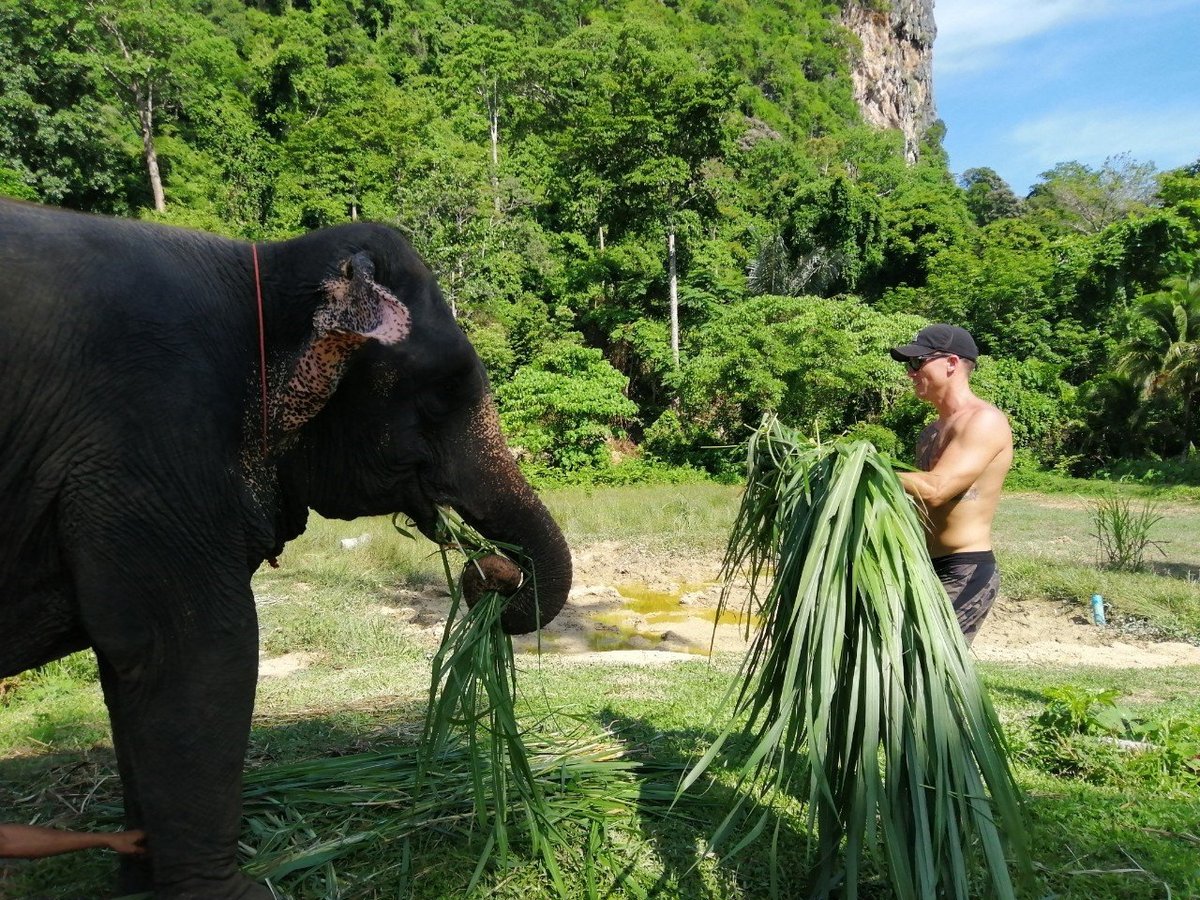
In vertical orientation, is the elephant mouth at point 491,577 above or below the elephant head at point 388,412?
below

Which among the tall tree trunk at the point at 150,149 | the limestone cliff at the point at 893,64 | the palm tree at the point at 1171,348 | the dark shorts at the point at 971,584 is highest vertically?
the limestone cliff at the point at 893,64

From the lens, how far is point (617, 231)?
112 feet

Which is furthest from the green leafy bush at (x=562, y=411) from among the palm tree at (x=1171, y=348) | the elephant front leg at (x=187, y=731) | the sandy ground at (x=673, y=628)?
the elephant front leg at (x=187, y=731)

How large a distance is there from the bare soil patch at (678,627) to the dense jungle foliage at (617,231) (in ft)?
43.6

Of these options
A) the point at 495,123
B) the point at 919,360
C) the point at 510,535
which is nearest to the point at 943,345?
the point at 919,360

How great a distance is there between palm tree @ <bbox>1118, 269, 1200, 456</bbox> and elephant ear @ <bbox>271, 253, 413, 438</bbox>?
1119 inches

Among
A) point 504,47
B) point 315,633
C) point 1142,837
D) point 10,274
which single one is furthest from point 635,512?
point 504,47

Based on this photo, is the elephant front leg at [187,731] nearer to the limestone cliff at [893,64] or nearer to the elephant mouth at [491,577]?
the elephant mouth at [491,577]

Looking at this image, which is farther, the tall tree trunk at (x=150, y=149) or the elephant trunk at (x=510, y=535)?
the tall tree trunk at (x=150, y=149)

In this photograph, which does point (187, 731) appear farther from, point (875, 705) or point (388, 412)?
point (875, 705)

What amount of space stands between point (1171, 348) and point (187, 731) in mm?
29519

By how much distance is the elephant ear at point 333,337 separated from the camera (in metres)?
2.87

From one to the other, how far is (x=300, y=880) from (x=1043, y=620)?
9.87 m

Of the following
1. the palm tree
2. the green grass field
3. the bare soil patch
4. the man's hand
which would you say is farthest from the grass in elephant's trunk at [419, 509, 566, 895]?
the palm tree
